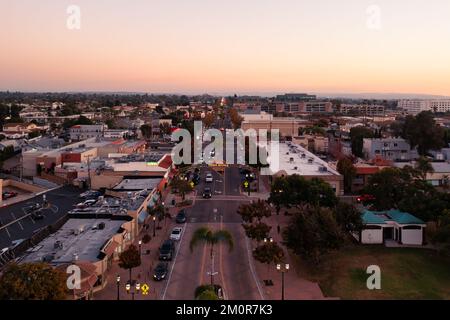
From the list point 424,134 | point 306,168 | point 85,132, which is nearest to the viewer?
point 306,168

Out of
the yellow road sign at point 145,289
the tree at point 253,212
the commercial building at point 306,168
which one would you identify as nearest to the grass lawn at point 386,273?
the tree at point 253,212

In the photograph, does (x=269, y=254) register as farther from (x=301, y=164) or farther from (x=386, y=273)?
(x=301, y=164)

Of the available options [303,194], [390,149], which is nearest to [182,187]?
[303,194]

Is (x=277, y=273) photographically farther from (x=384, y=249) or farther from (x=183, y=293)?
(x=384, y=249)

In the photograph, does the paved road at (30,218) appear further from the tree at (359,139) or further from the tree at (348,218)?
the tree at (359,139)

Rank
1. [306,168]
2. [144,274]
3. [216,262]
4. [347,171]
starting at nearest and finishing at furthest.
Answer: [144,274] → [216,262] → [347,171] → [306,168]

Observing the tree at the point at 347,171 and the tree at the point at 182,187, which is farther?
the tree at the point at 347,171

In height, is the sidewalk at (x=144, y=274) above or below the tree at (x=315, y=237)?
below

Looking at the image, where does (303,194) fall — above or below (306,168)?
below
